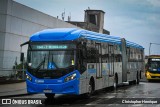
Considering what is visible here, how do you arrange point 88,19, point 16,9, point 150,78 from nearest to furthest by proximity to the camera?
point 16,9 → point 150,78 → point 88,19

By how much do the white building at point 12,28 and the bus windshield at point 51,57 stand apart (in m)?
→ 12.5

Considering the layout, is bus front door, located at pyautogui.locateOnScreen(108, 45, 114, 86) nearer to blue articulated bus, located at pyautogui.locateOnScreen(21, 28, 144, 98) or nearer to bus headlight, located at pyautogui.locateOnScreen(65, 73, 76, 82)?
blue articulated bus, located at pyautogui.locateOnScreen(21, 28, 144, 98)

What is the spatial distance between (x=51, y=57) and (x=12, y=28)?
52.7 feet

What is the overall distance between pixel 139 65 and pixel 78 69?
56.9 ft

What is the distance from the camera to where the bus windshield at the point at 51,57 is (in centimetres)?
1628

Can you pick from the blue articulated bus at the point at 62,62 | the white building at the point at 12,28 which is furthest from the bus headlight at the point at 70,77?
the white building at the point at 12,28

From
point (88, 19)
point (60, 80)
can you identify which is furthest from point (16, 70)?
point (88, 19)

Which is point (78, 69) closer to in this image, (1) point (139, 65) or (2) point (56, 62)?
(2) point (56, 62)

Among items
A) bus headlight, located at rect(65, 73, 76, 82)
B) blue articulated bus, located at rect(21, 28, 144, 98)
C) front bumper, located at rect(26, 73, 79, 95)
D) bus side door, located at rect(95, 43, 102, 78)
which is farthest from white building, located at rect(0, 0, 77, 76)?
bus headlight, located at rect(65, 73, 76, 82)

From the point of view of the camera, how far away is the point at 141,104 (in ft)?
52.9

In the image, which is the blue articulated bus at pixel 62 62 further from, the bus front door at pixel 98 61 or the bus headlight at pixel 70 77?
the bus front door at pixel 98 61

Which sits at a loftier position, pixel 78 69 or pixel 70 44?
pixel 70 44

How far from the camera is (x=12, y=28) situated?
104ft

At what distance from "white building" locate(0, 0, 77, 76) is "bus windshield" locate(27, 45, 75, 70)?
12469 mm
